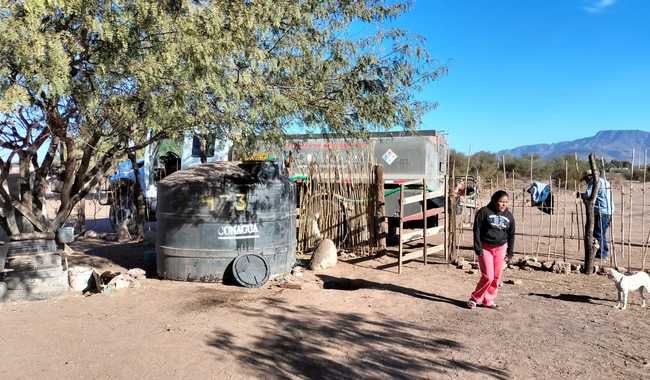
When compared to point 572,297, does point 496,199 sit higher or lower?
higher

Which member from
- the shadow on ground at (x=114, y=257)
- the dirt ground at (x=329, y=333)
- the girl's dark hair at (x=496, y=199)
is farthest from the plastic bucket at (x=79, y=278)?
the girl's dark hair at (x=496, y=199)

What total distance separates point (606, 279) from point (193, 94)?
22.1 ft

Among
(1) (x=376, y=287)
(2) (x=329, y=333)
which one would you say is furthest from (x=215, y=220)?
(2) (x=329, y=333)

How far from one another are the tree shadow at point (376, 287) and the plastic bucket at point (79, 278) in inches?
141

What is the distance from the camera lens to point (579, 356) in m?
4.73

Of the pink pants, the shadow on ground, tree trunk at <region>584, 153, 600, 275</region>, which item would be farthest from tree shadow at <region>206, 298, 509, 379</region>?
the shadow on ground

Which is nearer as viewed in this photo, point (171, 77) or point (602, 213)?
point (171, 77)

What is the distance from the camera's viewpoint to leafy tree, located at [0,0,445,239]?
5.23 metres

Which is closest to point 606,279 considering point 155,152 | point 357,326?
point 357,326

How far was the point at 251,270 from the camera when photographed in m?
7.84

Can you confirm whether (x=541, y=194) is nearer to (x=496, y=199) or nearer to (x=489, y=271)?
(x=496, y=199)

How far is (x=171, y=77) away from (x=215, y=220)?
9.00 ft

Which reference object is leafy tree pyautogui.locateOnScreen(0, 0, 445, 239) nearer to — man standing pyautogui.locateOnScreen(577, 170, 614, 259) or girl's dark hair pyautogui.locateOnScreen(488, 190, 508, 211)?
girl's dark hair pyautogui.locateOnScreen(488, 190, 508, 211)

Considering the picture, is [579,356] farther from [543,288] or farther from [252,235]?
[252,235]
